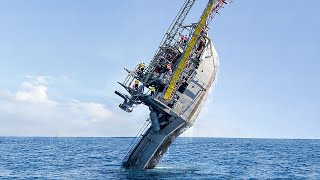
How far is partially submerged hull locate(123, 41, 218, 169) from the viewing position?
37.9 metres

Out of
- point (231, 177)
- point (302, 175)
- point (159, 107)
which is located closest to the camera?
point (159, 107)

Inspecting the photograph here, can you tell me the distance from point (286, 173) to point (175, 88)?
17014 mm

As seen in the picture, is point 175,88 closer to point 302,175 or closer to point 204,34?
point 204,34

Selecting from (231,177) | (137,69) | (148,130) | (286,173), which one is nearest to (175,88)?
(137,69)

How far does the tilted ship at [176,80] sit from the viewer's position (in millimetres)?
37750

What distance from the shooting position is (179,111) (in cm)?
3778

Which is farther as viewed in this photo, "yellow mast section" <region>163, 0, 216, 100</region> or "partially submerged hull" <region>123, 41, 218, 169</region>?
"partially submerged hull" <region>123, 41, 218, 169</region>

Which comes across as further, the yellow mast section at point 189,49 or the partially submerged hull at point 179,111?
the partially submerged hull at point 179,111

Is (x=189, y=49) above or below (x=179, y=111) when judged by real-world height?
above

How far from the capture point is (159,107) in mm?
37125

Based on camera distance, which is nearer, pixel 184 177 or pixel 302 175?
pixel 184 177

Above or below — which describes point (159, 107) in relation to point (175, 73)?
below

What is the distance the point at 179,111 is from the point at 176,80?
8.98 ft

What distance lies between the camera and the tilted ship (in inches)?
1486
